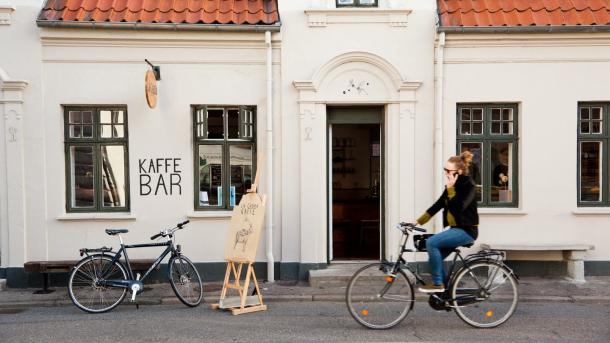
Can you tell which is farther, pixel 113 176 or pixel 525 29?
pixel 113 176

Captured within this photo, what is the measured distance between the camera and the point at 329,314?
709 cm

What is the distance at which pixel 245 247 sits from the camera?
7215mm

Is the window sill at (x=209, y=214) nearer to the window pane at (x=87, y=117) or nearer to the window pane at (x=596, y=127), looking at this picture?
the window pane at (x=87, y=117)

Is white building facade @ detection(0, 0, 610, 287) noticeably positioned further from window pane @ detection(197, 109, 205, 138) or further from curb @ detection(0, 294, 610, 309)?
curb @ detection(0, 294, 610, 309)

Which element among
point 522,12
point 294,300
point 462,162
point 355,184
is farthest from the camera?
point 355,184

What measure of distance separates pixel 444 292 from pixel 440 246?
21.7 inches

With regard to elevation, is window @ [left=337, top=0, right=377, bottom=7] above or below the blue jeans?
above

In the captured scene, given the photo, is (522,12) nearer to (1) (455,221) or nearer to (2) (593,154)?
(2) (593,154)

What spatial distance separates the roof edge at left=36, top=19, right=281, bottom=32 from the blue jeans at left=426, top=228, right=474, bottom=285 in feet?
14.7

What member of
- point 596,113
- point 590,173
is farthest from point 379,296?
point 596,113

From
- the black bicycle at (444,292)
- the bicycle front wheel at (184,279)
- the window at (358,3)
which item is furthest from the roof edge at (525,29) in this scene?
the bicycle front wheel at (184,279)

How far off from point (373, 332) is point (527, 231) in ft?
13.8

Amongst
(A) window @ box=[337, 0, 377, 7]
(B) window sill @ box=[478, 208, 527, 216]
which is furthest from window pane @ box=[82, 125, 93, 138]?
(B) window sill @ box=[478, 208, 527, 216]

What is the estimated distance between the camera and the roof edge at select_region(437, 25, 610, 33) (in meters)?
8.76
